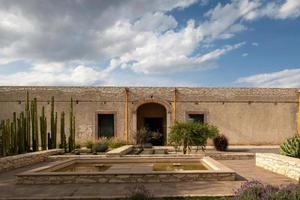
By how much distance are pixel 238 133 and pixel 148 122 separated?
239 inches

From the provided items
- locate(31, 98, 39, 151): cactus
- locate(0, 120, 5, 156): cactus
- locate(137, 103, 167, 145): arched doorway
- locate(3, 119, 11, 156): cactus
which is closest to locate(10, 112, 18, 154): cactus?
locate(3, 119, 11, 156): cactus

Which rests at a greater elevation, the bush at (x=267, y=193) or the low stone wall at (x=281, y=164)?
the bush at (x=267, y=193)

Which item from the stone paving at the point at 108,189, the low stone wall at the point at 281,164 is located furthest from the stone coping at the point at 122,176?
the low stone wall at the point at 281,164

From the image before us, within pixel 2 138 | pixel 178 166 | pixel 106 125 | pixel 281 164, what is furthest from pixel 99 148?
pixel 281 164

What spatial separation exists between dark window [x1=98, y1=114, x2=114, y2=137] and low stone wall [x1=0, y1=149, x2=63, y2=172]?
7777 millimetres

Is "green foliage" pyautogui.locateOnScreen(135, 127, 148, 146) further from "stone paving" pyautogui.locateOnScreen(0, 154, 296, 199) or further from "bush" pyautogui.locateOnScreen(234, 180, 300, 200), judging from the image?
"bush" pyautogui.locateOnScreen(234, 180, 300, 200)

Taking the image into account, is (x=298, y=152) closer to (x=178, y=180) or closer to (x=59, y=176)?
(x=178, y=180)

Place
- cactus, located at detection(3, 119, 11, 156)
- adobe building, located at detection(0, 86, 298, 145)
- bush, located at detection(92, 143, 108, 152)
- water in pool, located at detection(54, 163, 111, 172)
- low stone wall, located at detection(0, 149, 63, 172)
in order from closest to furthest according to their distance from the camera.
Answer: low stone wall, located at detection(0, 149, 63, 172), water in pool, located at detection(54, 163, 111, 172), cactus, located at detection(3, 119, 11, 156), bush, located at detection(92, 143, 108, 152), adobe building, located at detection(0, 86, 298, 145)

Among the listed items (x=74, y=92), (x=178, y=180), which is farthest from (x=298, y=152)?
(x=74, y=92)

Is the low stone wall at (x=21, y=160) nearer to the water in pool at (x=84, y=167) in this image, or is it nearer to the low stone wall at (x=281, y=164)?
the water in pool at (x=84, y=167)

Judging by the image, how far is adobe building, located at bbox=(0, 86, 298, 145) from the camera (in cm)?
2275

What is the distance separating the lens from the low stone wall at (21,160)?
451 inches

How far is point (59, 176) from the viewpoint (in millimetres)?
8867

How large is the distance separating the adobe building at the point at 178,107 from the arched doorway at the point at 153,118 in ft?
1.66
